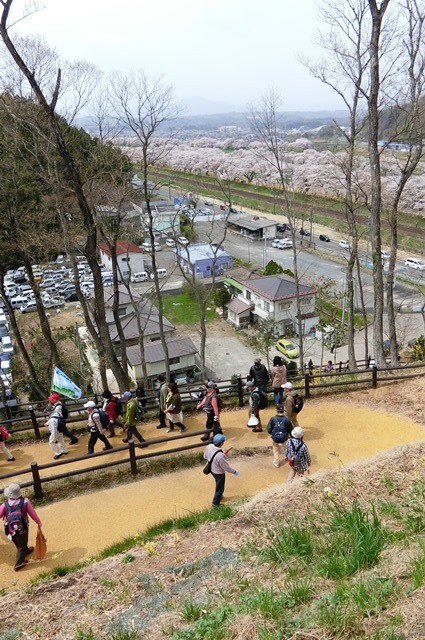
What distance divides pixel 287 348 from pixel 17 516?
27556 millimetres

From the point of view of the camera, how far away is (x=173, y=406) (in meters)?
9.96

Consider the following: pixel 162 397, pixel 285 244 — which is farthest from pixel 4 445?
pixel 285 244

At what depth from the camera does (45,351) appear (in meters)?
24.8

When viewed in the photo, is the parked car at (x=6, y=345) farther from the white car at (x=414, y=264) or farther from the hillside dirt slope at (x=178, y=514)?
the white car at (x=414, y=264)

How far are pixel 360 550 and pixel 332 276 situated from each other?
4186 cm

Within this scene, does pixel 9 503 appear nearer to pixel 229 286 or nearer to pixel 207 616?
pixel 207 616

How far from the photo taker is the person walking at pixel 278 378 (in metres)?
10.3

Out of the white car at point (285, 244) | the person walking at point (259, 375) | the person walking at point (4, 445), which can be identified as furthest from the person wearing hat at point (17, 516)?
the white car at point (285, 244)

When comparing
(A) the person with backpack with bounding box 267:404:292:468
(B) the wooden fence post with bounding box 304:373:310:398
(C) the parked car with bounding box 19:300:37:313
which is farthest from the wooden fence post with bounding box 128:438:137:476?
(C) the parked car with bounding box 19:300:37:313

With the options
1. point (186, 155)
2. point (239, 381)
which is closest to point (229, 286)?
point (239, 381)

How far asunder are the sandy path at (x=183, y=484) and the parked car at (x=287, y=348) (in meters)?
20.8

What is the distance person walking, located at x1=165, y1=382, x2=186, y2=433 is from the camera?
991 centimetres

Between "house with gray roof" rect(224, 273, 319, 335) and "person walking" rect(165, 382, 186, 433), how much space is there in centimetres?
2489

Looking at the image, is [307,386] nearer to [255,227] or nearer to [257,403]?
[257,403]
